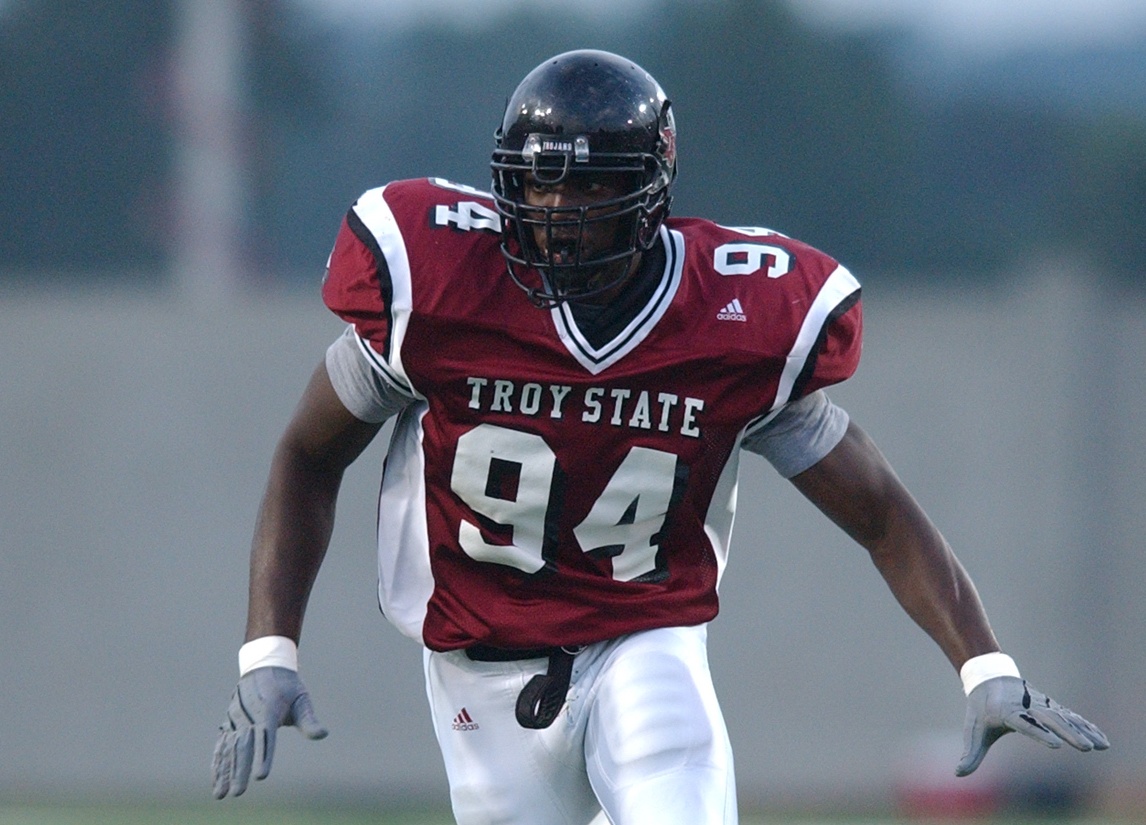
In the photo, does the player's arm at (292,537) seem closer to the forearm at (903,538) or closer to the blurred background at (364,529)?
the forearm at (903,538)

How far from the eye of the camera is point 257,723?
2.25m

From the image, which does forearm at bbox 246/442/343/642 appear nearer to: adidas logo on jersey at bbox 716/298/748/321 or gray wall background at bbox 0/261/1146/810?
adidas logo on jersey at bbox 716/298/748/321

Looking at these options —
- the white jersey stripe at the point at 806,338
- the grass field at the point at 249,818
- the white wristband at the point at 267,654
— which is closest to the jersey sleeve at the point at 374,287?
the white wristband at the point at 267,654

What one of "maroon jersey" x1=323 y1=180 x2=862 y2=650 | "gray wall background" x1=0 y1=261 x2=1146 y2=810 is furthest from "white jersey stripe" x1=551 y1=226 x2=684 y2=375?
"gray wall background" x1=0 y1=261 x2=1146 y2=810

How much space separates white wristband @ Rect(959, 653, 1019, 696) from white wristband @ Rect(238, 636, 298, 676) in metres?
0.91

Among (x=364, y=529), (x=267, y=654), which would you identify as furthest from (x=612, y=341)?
(x=364, y=529)

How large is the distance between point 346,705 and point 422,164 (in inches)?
106

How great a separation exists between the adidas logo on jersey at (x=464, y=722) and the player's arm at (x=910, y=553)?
558 millimetres

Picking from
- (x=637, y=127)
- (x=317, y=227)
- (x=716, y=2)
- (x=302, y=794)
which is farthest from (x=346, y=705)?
(x=637, y=127)

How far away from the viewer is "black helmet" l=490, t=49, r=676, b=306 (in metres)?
2.25

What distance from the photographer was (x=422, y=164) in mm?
7867

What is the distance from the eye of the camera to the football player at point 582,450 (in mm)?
2291

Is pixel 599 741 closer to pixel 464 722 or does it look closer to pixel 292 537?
pixel 464 722

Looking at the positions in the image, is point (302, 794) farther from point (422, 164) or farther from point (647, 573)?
point (647, 573)
